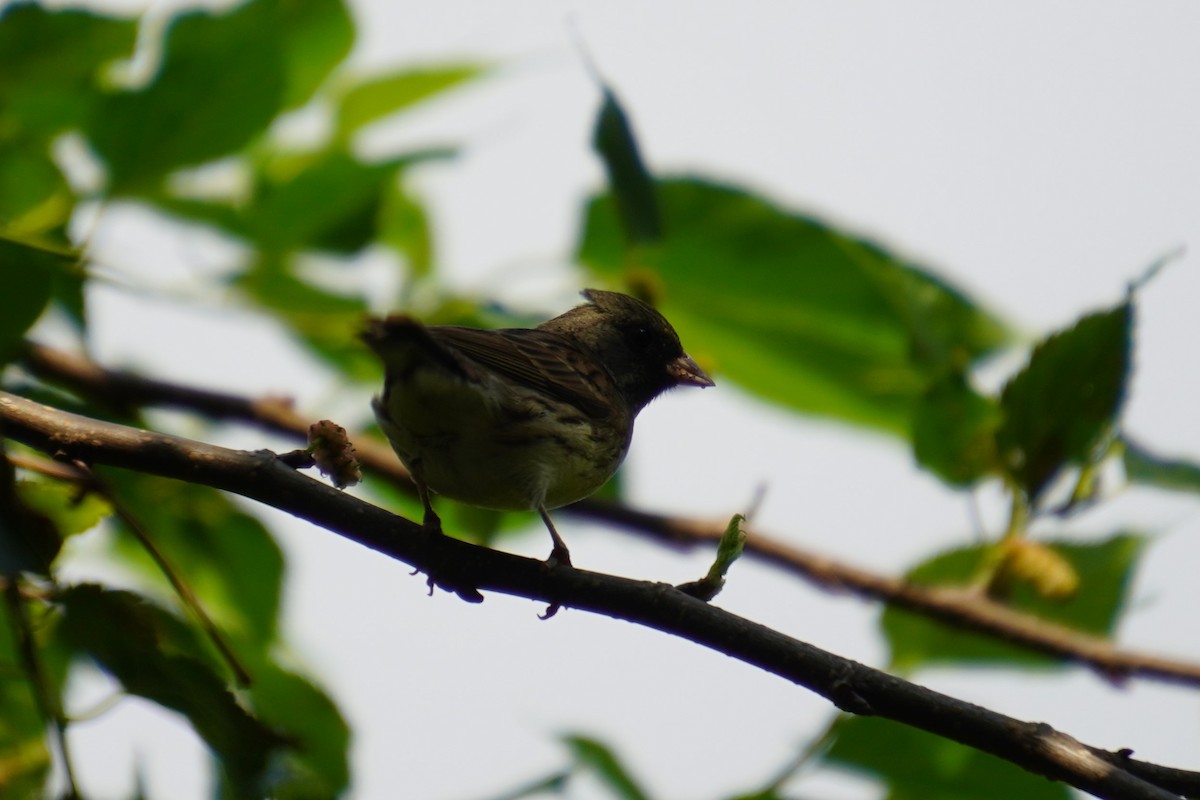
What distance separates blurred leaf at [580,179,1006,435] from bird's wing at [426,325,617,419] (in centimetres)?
31

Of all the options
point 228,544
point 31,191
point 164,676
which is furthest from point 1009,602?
point 31,191

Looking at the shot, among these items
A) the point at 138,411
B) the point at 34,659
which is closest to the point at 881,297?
the point at 138,411

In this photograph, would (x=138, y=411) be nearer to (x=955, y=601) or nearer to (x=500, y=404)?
(x=500, y=404)

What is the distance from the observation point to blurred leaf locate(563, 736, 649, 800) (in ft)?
10.0

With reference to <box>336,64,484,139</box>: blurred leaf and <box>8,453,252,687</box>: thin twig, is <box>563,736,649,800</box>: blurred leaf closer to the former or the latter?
<box>8,453,252,687</box>: thin twig

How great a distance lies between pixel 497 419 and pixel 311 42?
4.32 feet

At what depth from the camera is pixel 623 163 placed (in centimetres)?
302

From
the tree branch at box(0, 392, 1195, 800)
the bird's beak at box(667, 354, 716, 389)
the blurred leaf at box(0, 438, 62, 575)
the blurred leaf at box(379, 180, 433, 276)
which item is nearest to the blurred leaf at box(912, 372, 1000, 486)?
the bird's beak at box(667, 354, 716, 389)

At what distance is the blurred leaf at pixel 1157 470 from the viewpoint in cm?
362

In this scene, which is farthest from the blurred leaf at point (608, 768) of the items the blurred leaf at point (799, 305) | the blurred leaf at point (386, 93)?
the blurred leaf at point (386, 93)

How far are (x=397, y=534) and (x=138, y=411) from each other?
184 cm

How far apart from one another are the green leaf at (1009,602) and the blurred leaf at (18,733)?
230cm

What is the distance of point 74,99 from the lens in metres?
4.08

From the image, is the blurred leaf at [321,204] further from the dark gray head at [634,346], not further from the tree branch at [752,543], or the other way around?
the dark gray head at [634,346]
